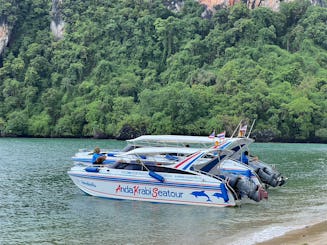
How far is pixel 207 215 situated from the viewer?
2420cm

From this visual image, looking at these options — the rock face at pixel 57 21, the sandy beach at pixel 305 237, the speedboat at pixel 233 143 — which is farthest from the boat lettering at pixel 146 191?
the rock face at pixel 57 21

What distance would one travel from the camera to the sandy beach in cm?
1719

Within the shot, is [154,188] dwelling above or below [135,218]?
above

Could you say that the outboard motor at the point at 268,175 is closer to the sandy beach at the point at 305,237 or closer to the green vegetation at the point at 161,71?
the sandy beach at the point at 305,237

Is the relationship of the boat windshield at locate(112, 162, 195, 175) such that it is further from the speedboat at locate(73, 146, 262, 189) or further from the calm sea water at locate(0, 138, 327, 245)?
the calm sea water at locate(0, 138, 327, 245)

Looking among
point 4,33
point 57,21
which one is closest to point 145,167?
point 4,33

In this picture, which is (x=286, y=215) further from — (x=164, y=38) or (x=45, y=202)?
(x=164, y=38)

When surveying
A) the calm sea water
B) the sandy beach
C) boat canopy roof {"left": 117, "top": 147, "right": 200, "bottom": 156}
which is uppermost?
boat canopy roof {"left": 117, "top": 147, "right": 200, "bottom": 156}

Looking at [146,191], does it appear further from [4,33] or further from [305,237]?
[4,33]

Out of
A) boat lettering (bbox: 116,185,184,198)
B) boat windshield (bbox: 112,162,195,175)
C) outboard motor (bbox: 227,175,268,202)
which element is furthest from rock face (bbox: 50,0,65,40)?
outboard motor (bbox: 227,175,268,202)

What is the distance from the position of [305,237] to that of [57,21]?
13368cm

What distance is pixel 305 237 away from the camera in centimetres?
1827

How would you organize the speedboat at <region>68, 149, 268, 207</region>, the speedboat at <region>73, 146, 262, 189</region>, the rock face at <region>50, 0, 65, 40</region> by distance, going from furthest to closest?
1. the rock face at <region>50, 0, 65, 40</region>
2. the speedboat at <region>73, 146, 262, 189</region>
3. the speedboat at <region>68, 149, 268, 207</region>

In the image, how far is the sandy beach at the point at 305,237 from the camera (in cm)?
1719
